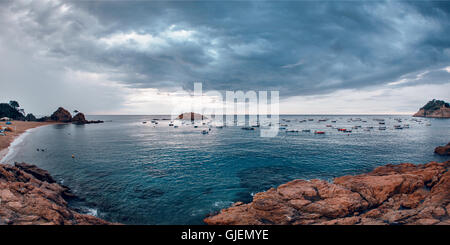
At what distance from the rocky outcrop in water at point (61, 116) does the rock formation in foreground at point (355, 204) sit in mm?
187283

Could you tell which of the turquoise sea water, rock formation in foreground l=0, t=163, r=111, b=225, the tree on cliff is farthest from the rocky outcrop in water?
rock formation in foreground l=0, t=163, r=111, b=225

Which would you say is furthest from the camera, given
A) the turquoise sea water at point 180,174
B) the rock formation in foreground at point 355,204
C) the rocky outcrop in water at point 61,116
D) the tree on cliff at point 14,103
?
the rocky outcrop in water at point 61,116

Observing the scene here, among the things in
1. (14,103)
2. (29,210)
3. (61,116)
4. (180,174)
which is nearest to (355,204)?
(180,174)

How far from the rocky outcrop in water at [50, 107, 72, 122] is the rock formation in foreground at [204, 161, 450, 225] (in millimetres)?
187283

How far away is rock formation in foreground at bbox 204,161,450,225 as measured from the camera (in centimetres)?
1442

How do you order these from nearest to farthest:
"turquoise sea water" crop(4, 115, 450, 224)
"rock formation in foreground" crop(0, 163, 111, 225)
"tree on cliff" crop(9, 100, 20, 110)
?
"rock formation in foreground" crop(0, 163, 111, 225) < "turquoise sea water" crop(4, 115, 450, 224) < "tree on cliff" crop(9, 100, 20, 110)

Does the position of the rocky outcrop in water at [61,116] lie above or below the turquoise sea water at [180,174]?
above

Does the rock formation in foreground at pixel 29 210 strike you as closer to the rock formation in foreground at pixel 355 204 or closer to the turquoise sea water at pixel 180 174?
the turquoise sea water at pixel 180 174

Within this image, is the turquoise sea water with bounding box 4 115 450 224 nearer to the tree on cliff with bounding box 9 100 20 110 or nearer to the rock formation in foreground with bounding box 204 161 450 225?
the rock formation in foreground with bounding box 204 161 450 225

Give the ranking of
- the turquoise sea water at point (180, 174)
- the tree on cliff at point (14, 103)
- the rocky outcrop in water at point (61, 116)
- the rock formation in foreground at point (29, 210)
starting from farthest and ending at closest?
1. the rocky outcrop in water at point (61, 116)
2. the tree on cliff at point (14, 103)
3. the turquoise sea water at point (180, 174)
4. the rock formation in foreground at point (29, 210)

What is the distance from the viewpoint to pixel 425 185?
2047cm

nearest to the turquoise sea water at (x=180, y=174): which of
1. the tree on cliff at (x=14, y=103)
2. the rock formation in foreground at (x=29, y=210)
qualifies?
the rock formation in foreground at (x=29, y=210)

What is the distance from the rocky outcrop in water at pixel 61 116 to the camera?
150750 millimetres
